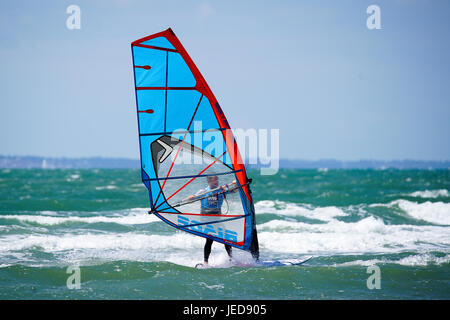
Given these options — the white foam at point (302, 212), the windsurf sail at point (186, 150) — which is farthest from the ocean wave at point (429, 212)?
the windsurf sail at point (186, 150)

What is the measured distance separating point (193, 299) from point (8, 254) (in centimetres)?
369

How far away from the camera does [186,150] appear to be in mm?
5789

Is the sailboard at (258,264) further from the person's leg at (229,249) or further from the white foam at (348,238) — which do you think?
the white foam at (348,238)

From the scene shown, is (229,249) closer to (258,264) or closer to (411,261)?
(258,264)

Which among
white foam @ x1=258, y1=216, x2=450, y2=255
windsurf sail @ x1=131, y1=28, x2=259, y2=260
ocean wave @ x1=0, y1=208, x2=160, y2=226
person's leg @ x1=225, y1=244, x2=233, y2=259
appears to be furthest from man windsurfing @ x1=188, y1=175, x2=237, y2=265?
ocean wave @ x1=0, y1=208, x2=160, y2=226

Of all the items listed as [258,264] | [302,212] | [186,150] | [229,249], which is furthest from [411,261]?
[302,212]

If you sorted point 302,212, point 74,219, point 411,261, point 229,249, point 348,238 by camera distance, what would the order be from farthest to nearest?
point 302,212 → point 74,219 → point 348,238 → point 411,261 → point 229,249

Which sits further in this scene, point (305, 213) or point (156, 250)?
point (305, 213)

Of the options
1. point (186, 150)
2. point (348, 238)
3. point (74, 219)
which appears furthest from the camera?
point (74, 219)

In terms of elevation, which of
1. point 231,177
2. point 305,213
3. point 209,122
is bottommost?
point 305,213
